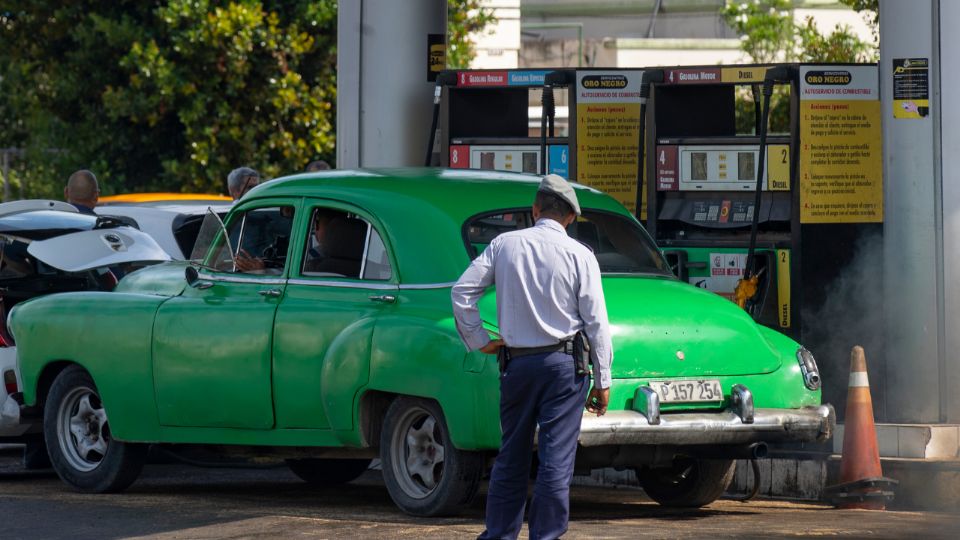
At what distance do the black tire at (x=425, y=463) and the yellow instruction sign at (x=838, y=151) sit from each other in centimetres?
374

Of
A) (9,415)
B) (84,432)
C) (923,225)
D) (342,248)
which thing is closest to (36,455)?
(9,415)

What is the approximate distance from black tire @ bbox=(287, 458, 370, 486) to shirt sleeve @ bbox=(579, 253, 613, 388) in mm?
3849

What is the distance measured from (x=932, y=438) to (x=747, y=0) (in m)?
24.9

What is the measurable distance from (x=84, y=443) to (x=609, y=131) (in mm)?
4327

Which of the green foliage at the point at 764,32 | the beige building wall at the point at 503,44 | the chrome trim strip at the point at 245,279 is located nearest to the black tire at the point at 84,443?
the chrome trim strip at the point at 245,279

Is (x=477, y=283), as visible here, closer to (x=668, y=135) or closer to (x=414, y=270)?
(x=414, y=270)

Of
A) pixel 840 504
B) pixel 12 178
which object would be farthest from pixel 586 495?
pixel 12 178

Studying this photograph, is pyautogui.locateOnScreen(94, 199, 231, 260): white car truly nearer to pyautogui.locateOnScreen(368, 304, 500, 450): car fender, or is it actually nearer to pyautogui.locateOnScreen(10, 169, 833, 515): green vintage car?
pyautogui.locateOnScreen(10, 169, 833, 515): green vintage car

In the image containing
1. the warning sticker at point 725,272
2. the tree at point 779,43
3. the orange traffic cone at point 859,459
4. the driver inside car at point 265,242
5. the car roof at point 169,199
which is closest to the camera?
the driver inside car at point 265,242

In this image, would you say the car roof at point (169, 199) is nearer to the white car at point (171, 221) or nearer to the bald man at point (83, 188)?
the white car at point (171, 221)

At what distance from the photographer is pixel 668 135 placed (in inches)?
487

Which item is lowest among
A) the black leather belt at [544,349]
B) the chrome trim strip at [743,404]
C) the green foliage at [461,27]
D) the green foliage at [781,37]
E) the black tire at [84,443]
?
the black tire at [84,443]

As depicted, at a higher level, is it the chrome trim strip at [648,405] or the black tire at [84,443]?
the chrome trim strip at [648,405]

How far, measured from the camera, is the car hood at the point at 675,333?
8.42m
